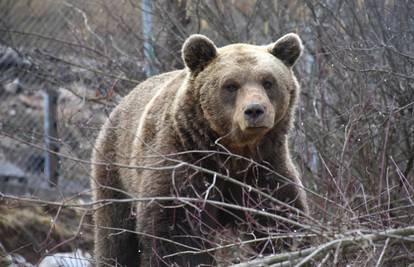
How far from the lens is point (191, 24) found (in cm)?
996

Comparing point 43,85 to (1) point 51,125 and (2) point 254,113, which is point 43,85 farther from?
(2) point 254,113

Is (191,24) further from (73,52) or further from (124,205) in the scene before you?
(124,205)

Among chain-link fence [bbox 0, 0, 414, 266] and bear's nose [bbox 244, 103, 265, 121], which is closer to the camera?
bear's nose [bbox 244, 103, 265, 121]

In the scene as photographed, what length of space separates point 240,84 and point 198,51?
0.46 metres

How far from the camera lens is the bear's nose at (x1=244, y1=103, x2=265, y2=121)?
5973mm

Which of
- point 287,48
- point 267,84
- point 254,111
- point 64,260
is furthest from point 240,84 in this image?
point 64,260

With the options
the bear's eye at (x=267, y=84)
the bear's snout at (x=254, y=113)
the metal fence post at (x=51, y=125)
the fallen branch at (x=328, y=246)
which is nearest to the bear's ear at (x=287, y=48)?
the bear's eye at (x=267, y=84)

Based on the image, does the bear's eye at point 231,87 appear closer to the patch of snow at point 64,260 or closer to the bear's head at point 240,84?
the bear's head at point 240,84

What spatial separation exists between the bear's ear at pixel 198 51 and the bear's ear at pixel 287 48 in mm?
446

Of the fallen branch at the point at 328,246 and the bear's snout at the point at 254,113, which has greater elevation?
the bear's snout at the point at 254,113

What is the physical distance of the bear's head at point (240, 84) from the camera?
245 inches

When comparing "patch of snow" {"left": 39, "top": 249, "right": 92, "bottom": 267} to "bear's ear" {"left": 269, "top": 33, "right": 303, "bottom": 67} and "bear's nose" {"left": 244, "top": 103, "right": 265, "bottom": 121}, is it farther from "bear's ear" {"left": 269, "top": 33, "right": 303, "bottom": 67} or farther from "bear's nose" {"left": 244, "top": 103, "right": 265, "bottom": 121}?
"bear's ear" {"left": 269, "top": 33, "right": 303, "bottom": 67}

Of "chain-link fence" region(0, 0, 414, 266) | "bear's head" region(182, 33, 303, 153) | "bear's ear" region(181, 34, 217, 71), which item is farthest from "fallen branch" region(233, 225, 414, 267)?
"bear's ear" region(181, 34, 217, 71)

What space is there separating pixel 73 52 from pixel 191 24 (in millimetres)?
1441
